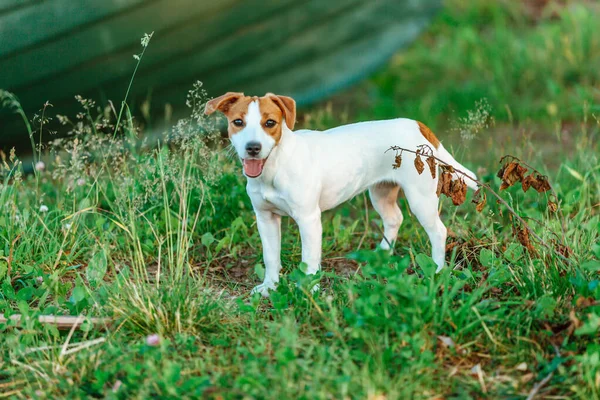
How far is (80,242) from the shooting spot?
12.3 feet

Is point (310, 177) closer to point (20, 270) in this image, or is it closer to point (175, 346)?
point (175, 346)

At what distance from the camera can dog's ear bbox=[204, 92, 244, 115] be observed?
3205mm

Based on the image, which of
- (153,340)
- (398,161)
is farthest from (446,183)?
(153,340)

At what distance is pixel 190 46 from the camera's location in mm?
5512

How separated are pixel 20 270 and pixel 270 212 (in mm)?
1104

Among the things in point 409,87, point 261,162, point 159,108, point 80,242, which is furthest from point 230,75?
point 261,162

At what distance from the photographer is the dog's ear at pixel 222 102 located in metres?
3.21

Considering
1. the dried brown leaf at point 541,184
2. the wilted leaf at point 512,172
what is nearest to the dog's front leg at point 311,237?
the wilted leaf at point 512,172

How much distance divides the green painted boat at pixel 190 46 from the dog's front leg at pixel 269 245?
6.92 feet

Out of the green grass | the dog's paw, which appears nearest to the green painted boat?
the green grass

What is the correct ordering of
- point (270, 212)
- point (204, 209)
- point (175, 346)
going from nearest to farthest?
point (175, 346), point (270, 212), point (204, 209)

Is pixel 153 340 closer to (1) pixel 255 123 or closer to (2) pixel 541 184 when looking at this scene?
(1) pixel 255 123

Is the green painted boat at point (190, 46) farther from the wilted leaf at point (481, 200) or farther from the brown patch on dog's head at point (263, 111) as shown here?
the wilted leaf at point (481, 200)

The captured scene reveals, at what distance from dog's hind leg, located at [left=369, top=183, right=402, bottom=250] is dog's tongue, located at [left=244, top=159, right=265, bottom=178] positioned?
2.75ft
